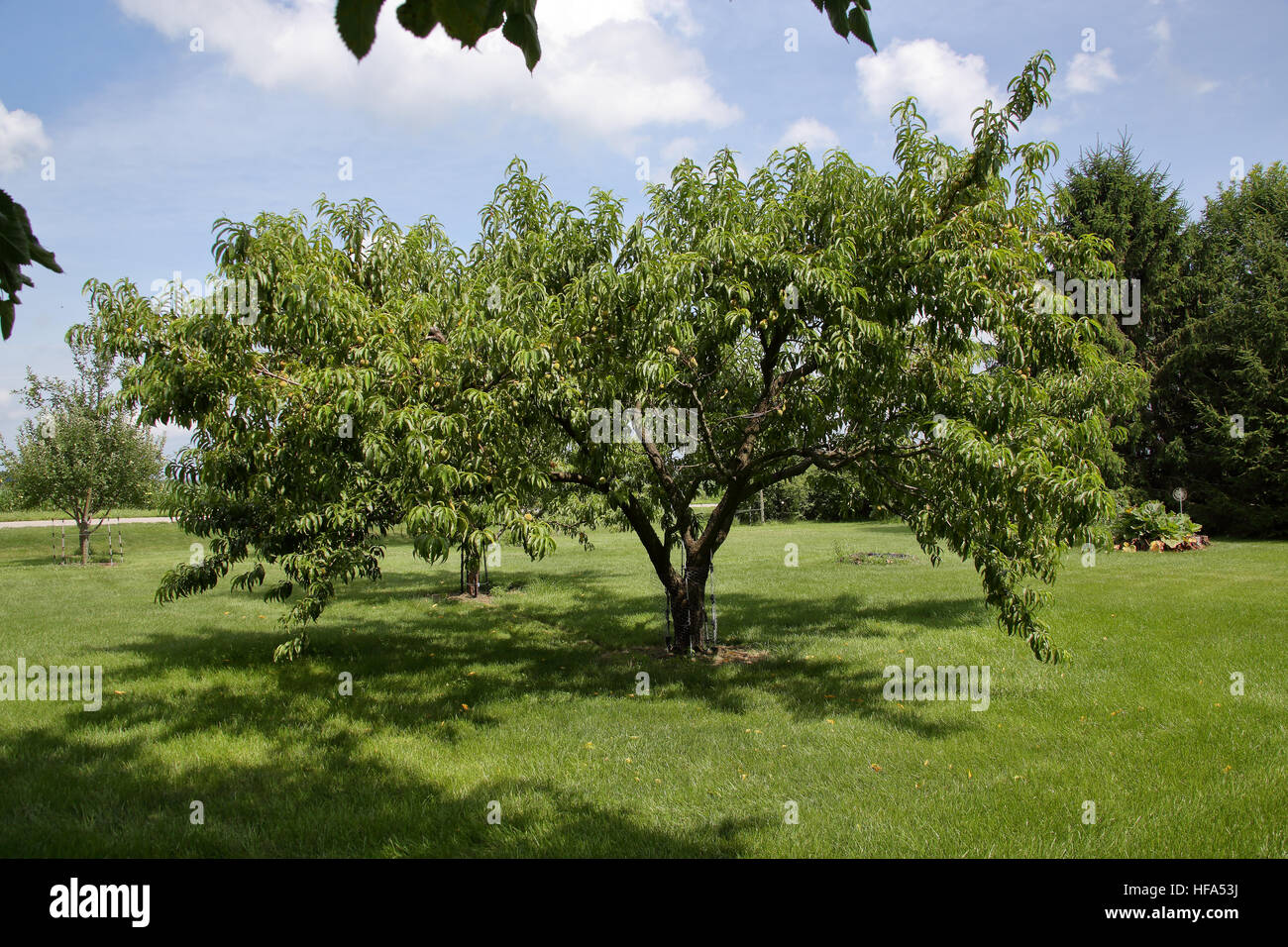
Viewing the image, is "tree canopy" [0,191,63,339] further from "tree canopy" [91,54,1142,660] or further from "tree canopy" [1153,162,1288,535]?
"tree canopy" [1153,162,1288,535]

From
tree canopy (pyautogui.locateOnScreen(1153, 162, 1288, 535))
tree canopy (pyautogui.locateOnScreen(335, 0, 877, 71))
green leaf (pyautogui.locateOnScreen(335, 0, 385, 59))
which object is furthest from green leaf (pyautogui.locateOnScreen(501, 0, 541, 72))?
tree canopy (pyautogui.locateOnScreen(1153, 162, 1288, 535))

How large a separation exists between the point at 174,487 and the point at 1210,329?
29.5 metres

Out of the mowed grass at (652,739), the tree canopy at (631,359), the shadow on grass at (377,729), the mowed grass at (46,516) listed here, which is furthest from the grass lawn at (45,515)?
the tree canopy at (631,359)

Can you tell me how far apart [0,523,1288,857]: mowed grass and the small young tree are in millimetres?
10382

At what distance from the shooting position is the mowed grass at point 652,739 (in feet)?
14.8

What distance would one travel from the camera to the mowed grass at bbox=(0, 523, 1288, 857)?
4.50 meters

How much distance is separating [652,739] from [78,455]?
21.9 metres

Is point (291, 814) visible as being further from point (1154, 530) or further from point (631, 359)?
point (1154, 530)

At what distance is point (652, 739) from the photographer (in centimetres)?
639

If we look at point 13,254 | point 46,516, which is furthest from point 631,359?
point 46,516

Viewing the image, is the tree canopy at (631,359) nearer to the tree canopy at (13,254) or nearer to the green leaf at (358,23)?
the tree canopy at (13,254)
